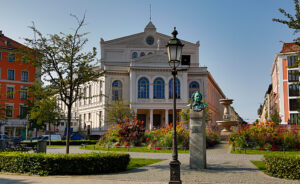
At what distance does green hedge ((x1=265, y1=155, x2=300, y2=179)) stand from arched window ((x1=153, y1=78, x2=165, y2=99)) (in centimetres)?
4352

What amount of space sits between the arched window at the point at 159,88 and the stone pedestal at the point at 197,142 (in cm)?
4122

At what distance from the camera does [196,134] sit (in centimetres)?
1382

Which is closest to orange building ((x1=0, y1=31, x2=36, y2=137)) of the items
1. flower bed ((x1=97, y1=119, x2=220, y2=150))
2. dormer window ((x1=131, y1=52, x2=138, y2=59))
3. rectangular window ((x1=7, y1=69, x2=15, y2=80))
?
rectangular window ((x1=7, y1=69, x2=15, y2=80))

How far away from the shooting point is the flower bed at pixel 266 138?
21406 millimetres

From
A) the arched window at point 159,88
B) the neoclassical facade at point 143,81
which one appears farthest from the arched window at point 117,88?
the arched window at point 159,88

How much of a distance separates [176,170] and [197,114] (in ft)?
16.6

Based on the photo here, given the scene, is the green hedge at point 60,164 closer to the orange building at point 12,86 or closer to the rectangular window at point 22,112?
the rectangular window at point 22,112

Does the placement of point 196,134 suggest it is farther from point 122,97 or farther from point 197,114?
point 122,97

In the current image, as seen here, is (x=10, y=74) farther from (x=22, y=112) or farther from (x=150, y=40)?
(x=150, y=40)

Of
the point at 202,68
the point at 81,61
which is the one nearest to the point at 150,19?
the point at 202,68

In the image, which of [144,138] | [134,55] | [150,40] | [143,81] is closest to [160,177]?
[144,138]

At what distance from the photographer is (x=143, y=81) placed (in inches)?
2185

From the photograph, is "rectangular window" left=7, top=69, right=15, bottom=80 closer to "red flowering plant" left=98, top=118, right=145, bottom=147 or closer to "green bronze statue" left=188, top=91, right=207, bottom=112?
"red flowering plant" left=98, top=118, right=145, bottom=147

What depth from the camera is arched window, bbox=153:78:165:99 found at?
181 ft
